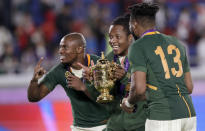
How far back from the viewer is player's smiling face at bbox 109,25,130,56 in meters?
4.57

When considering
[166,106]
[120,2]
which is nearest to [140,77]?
[166,106]

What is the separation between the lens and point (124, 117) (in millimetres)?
4434

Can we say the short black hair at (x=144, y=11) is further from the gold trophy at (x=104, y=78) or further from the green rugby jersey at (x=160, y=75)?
the gold trophy at (x=104, y=78)

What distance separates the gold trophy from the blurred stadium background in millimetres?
6173

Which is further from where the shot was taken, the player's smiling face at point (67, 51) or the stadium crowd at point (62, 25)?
the stadium crowd at point (62, 25)

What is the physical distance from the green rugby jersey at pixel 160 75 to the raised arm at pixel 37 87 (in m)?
1.35

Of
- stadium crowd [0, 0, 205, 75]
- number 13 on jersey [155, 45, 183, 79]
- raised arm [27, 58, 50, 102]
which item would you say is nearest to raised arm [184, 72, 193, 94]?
number 13 on jersey [155, 45, 183, 79]

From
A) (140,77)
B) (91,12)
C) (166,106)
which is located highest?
(91,12)

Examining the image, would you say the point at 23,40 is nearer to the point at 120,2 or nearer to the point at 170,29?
the point at 120,2

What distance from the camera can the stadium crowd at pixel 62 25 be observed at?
41.8 feet

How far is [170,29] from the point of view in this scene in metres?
13.3

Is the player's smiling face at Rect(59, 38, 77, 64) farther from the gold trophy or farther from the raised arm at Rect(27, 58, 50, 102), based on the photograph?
the gold trophy

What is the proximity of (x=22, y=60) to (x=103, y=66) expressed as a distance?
359 inches

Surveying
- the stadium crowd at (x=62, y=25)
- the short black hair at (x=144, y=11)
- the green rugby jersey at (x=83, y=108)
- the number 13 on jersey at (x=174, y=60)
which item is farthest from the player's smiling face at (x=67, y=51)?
the stadium crowd at (x=62, y=25)
